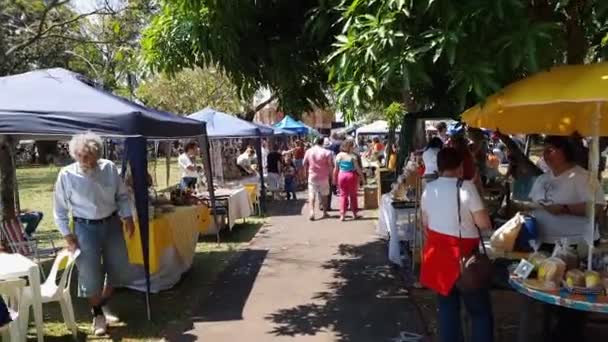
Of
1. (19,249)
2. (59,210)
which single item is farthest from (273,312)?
(19,249)

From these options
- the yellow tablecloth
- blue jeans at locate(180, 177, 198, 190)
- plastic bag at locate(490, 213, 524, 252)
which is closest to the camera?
plastic bag at locate(490, 213, 524, 252)

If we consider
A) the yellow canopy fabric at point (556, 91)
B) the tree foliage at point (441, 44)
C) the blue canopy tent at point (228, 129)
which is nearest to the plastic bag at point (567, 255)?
the yellow canopy fabric at point (556, 91)

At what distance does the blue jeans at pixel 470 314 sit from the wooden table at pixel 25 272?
10.3 ft

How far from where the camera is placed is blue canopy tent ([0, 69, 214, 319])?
5.76 meters

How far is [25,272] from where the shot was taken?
4.80 metres

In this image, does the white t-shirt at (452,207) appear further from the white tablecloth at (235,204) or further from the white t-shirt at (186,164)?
the white t-shirt at (186,164)

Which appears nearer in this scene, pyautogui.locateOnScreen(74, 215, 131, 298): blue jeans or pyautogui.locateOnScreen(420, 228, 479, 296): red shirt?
pyautogui.locateOnScreen(420, 228, 479, 296): red shirt

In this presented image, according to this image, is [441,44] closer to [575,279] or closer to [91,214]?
[575,279]

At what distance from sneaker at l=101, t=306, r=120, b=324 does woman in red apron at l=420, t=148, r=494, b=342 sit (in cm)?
322

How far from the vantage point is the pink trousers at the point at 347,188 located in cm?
1232

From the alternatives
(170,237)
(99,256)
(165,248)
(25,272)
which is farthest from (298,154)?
(25,272)

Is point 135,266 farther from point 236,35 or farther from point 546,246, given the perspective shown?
point 546,246

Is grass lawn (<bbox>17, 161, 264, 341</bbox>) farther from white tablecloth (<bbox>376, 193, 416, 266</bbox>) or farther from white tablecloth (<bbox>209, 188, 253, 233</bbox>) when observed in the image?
white tablecloth (<bbox>376, 193, 416, 266</bbox>)

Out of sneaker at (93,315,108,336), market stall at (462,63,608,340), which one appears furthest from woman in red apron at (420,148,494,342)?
sneaker at (93,315,108,336)
